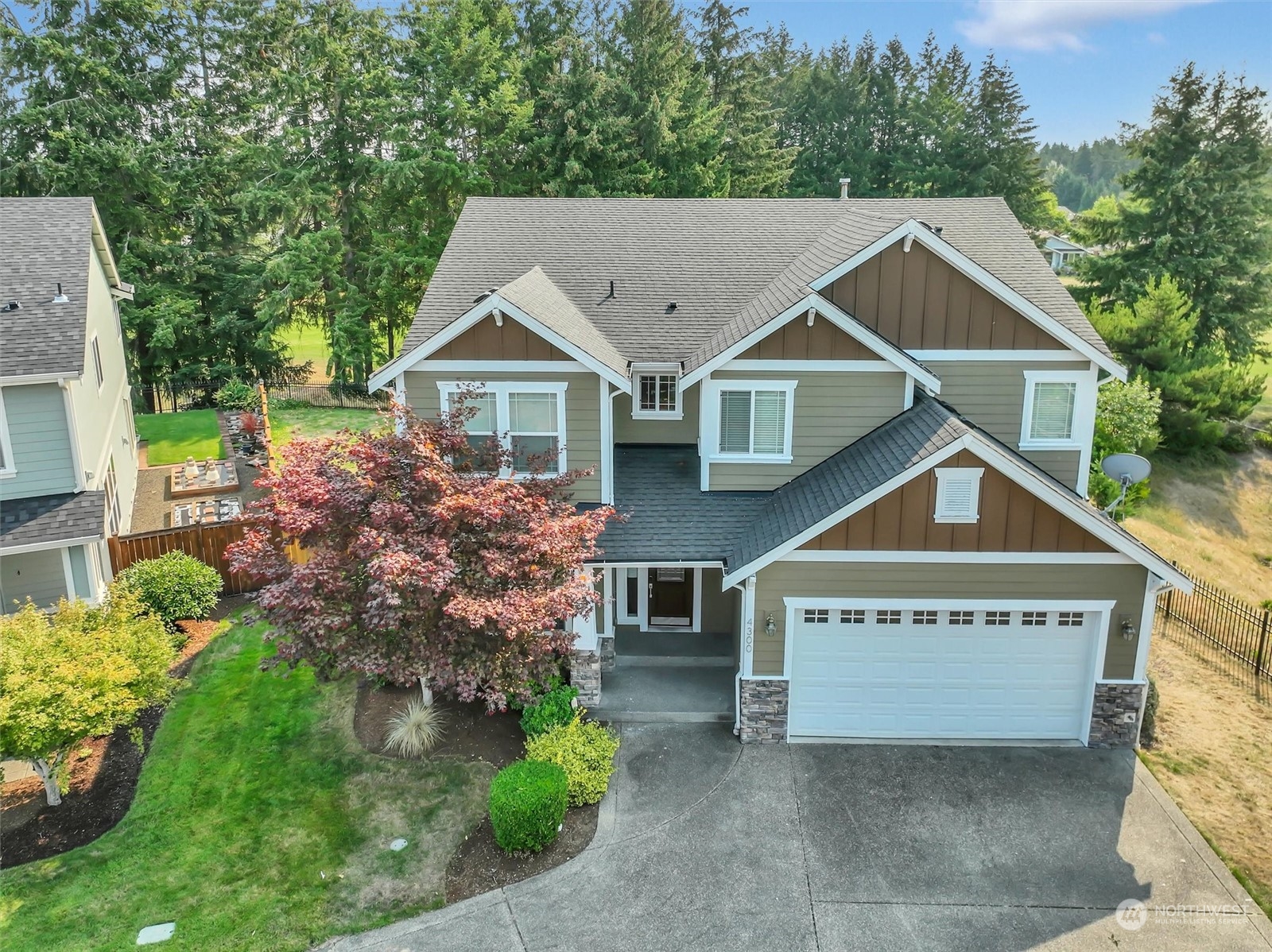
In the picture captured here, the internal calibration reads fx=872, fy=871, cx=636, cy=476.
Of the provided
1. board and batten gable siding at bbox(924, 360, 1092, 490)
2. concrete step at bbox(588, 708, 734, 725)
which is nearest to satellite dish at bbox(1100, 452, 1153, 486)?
board and batten gable siding at bbox(924, 360, 1092, 490)

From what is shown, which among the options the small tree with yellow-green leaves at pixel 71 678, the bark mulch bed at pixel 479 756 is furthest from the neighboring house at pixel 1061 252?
the small tree with yellow-green leaves at pixel 71 678

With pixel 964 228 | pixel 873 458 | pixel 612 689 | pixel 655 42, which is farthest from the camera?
pixel 655 42

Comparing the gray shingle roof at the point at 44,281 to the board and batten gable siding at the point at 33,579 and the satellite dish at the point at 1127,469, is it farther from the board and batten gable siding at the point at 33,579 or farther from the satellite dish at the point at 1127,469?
the satellite dish at the point at 1127,469

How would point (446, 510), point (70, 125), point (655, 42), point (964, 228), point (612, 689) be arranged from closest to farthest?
point (446, 510)
point (612, 689)
point (964, 228)
point (70, 125)
point (655, 42)

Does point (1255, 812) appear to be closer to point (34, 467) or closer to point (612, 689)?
point (612, 689)

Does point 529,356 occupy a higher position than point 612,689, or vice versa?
point 529,356

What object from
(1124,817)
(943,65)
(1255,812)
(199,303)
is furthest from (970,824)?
(943,65)
